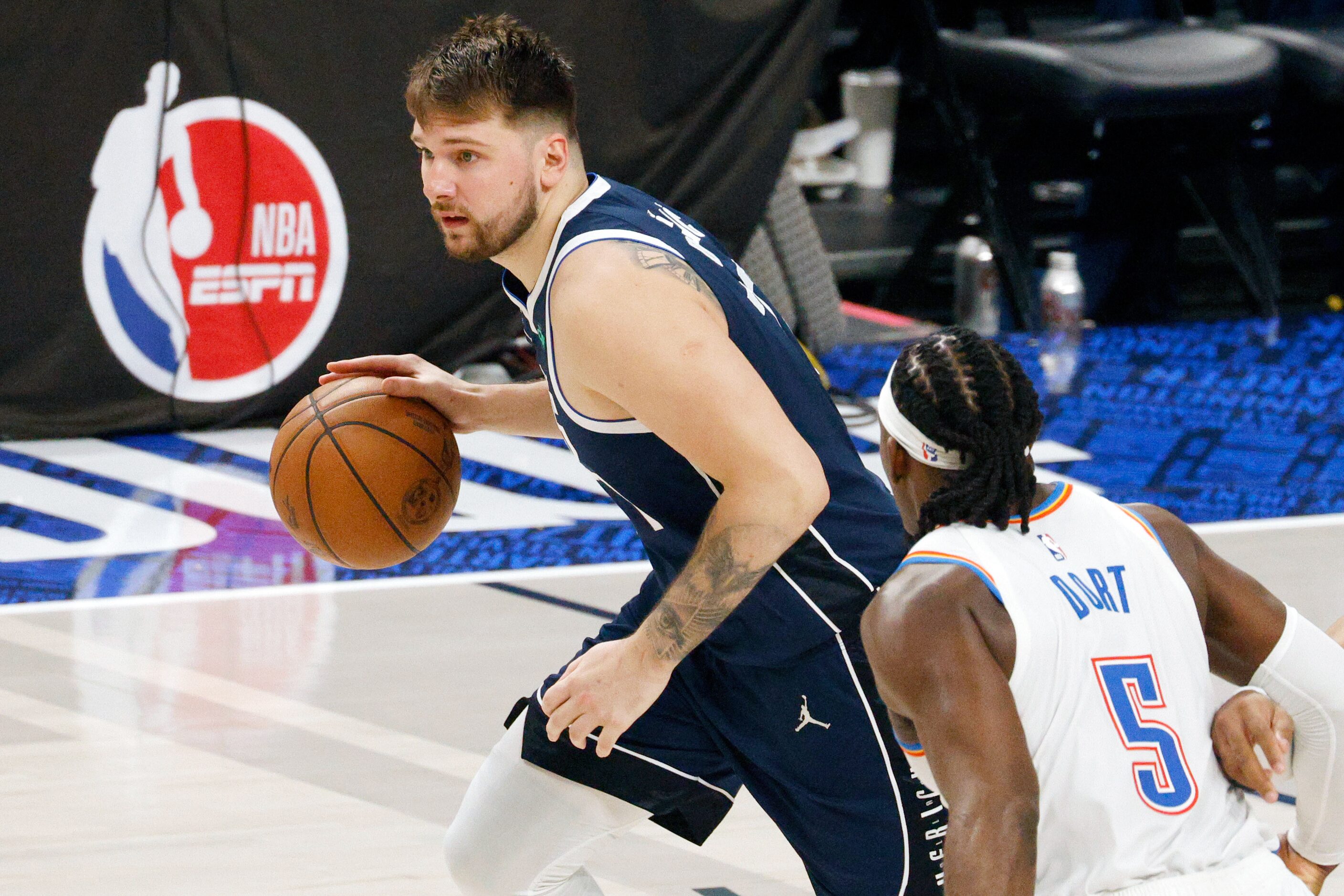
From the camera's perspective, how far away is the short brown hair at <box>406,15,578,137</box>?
237 cm

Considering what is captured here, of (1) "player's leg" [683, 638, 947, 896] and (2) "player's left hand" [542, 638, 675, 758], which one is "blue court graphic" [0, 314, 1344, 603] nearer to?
(1) "player's leg" [683, 638, 947, 896]

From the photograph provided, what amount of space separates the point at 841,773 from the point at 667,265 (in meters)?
0.77

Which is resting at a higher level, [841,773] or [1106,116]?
[841,773]

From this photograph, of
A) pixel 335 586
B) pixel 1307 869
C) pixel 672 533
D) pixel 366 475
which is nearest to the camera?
pixel 1307 869

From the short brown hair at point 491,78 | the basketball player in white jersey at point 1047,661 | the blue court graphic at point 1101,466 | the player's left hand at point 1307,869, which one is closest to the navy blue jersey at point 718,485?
the short brown hair at point 491,78

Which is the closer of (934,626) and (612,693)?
(934,626)

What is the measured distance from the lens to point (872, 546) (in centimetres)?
253

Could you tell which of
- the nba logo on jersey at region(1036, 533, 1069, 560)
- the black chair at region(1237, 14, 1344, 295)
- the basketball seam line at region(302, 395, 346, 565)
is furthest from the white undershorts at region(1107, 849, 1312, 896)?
the black chair at region(1237, 14, 1344, 295)

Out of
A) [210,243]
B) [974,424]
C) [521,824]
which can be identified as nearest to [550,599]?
[210,243]

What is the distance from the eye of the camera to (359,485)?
296cm

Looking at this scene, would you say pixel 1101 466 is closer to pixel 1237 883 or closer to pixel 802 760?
pixel 802 760

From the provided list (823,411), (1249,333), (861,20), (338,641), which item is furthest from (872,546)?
(861,20)

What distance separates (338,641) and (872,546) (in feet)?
7.96

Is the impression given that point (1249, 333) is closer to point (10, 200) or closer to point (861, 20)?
point (861, 20)
